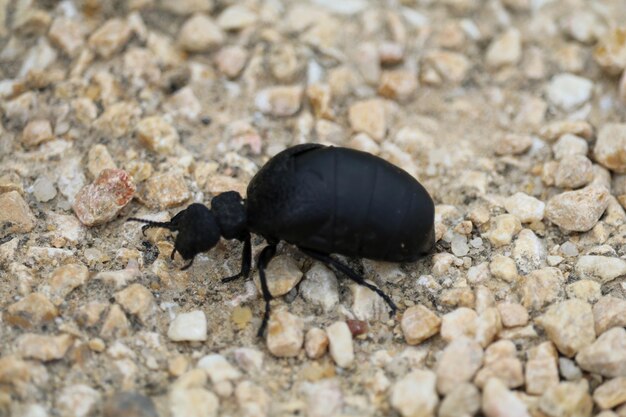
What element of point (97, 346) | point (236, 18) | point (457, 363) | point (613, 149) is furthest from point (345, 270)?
point (236, 18)

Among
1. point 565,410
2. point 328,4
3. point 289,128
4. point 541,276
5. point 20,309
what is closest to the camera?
point 565,410

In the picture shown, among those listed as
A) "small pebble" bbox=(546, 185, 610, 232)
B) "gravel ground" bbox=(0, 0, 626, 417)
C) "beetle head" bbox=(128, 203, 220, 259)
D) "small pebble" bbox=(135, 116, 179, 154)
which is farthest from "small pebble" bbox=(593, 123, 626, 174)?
"small pebble" bbox=(135, 116, 179, 154)

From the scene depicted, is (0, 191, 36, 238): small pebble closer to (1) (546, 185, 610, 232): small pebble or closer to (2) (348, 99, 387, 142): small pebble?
(2) (348, 99, 387, 142): small pebble

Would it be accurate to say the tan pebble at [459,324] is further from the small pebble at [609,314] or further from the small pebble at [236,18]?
the small pebble at [236,18]


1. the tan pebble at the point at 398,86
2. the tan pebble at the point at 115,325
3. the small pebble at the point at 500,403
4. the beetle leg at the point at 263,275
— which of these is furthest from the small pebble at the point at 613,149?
the tan pebble at the point at 115,325

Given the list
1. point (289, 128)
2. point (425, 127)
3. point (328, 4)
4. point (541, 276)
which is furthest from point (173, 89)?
point (541, 276)

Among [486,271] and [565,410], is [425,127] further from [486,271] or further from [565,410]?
[565,410]

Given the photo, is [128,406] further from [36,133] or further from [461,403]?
[36,133]
